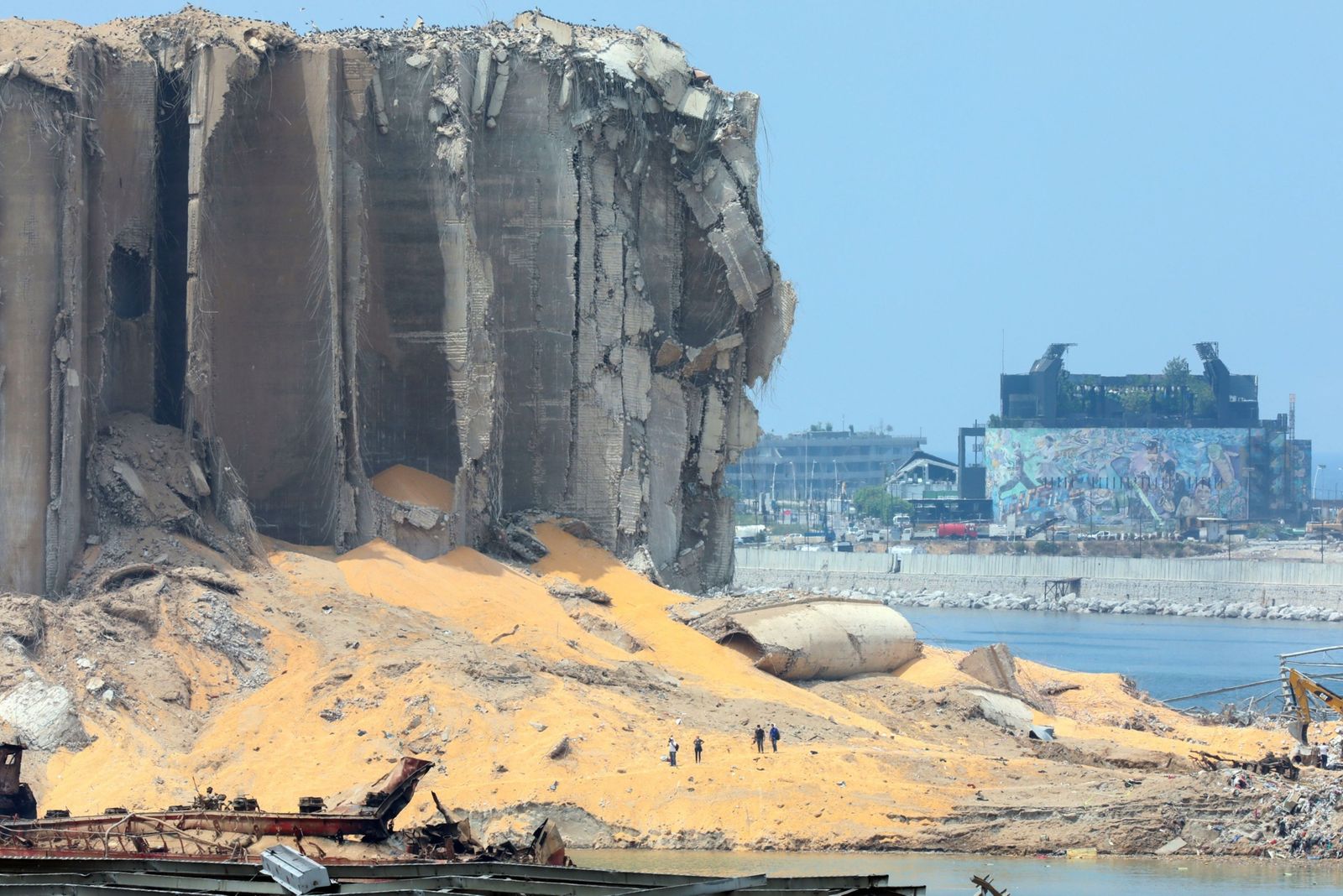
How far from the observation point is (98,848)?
26.8 meters

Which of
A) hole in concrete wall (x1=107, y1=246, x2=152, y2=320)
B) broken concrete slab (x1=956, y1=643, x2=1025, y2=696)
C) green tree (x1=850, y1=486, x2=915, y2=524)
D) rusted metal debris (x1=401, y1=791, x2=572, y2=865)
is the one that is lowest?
rusted metal debris (x1=401, y1=791, x2=572, y2=865)

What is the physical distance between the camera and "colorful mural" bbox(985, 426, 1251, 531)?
164625mm

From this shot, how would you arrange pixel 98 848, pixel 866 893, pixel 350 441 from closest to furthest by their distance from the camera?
pixel 866 893 → pixel 98 848 → pixel 350 441

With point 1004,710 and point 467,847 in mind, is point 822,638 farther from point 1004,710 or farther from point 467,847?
point 467,847

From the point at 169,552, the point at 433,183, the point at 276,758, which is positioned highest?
the point at 433,183

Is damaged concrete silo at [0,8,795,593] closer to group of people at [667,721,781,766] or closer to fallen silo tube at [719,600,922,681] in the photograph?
fallen silo tube at [719,600,922,681]

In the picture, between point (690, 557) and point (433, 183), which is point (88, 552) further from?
point (690, 557)

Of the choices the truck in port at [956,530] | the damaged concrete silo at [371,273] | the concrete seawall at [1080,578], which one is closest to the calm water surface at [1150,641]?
the concrete seawall at [1080,578]

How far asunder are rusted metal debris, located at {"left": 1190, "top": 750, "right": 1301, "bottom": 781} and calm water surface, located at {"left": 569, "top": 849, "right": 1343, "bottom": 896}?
4.09 m

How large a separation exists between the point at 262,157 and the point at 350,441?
515 centimetres

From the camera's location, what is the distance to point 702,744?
35.9m

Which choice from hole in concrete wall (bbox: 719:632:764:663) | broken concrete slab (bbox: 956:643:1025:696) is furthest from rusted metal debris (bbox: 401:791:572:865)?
broken concrete slab (bbox: 956:643:1025:696)

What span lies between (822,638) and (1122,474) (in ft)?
412

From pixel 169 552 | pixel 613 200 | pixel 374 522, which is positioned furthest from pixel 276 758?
pixel 613 200
